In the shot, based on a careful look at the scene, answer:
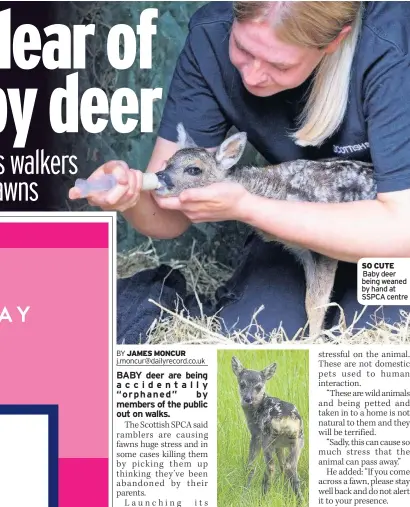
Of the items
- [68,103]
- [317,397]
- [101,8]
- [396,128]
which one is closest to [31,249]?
[68,103]

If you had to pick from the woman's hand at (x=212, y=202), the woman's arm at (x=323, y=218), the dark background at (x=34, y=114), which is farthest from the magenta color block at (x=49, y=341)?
the woman's arm at (x=323, y=218)

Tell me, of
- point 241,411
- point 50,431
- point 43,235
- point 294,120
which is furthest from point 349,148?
point 50,431

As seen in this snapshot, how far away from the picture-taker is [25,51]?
2625 mm

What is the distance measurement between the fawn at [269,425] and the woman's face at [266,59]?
842 millimetres

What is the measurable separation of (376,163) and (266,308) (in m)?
0.59

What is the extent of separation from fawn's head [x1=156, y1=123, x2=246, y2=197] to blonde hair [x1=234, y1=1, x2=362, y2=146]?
21 centimetres

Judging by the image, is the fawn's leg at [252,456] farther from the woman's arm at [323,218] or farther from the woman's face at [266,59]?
the woman's face at [266,59]

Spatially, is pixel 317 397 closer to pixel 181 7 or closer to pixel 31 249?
pixel 31 249

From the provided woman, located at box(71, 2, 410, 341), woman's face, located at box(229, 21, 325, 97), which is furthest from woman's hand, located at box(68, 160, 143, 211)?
woman's face, located at box(229, 21, 325, 97)

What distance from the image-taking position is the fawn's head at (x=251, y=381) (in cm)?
267

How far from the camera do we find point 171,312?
109 inches

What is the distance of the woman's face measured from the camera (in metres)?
2.48

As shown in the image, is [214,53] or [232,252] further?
[232,252]

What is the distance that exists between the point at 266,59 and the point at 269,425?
1.08 m
